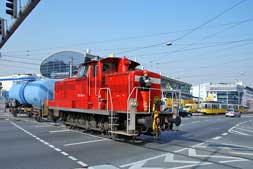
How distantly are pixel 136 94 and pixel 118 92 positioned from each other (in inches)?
50.3

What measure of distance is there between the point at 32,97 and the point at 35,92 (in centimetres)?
86

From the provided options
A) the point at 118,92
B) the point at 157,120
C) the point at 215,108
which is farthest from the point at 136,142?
the point at 215,108

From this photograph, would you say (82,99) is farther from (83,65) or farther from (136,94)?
(136,94)

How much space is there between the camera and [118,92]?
14.2m

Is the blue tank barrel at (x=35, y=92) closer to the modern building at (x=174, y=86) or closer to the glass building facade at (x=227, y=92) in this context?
the modern building at (x=174, y=86)

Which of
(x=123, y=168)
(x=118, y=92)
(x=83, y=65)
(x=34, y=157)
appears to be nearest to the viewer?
(x=123, y=168)

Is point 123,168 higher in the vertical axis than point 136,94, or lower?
lower

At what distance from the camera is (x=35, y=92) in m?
26.5

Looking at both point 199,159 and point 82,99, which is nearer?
point 199,159

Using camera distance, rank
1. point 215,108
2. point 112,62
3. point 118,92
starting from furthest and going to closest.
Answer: point 215,108, point 112,62, point 118,92

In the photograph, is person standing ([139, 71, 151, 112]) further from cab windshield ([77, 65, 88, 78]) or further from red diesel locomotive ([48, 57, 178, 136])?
cab windshield ([77, 65, 88, 78])

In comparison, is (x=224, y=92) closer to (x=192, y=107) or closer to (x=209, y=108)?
(x=209, y=108)

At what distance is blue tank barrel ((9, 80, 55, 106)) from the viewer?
2531 centimetres

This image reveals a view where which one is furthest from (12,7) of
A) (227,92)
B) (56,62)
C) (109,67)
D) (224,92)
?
(224,92)
